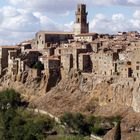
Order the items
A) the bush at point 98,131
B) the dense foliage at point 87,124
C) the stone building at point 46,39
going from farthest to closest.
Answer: the stone building at point 46,39 → the dense foliage at point 87,124 → the bush at point 98,131

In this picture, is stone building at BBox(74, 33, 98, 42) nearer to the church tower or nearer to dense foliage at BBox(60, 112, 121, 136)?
the church tower

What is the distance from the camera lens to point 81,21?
86.0 meters

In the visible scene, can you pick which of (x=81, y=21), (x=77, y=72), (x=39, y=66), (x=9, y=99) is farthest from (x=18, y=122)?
(x=81, y=21)

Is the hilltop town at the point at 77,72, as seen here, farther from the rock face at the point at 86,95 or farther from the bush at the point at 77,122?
the bush at the point at 77,122

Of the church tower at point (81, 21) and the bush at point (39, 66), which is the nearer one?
the bush at point (39, 66)

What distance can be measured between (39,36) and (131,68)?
67.3 feet

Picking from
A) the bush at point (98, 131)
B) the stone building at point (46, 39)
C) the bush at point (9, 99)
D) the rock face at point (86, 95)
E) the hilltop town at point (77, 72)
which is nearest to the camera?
the bush at point (98, 131)

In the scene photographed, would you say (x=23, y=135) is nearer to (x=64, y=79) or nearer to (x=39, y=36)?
(x=64, y=79)

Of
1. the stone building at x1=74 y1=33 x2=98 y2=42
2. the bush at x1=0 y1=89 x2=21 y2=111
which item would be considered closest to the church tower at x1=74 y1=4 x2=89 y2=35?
the stone building at x1=74 y1=33 x2=98 y2=42

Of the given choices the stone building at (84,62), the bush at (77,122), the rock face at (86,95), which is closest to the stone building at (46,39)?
the rock face at (86,95)

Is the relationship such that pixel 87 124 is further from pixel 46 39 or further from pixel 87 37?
pixel 87 37

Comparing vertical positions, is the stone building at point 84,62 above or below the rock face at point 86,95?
above

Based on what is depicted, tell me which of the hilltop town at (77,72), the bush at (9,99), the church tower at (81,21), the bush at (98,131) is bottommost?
the bush at (98,131)

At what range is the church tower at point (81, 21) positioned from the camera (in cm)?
8581
